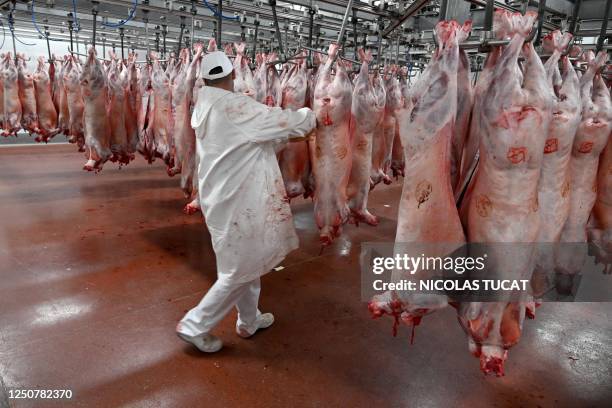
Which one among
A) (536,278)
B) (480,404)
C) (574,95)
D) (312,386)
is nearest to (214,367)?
(312,386)

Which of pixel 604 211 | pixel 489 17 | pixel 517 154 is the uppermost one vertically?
pixel 489 17

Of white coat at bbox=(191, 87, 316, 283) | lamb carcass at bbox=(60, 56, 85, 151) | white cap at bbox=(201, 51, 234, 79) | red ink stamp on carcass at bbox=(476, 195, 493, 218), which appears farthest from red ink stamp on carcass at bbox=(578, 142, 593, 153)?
lamb carcass at bbox=(60, 56, 85, 151)

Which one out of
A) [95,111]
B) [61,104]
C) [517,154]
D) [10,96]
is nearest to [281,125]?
[517,154]

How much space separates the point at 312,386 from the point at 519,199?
185 centimetres

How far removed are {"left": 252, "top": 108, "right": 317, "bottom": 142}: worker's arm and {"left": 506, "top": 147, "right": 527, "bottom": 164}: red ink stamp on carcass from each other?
1403 mm

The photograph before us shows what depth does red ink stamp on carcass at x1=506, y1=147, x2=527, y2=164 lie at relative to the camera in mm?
1769

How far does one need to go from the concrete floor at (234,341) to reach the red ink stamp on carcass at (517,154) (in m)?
1.78

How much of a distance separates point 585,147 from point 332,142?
1.44 m

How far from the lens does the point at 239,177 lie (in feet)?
9.61

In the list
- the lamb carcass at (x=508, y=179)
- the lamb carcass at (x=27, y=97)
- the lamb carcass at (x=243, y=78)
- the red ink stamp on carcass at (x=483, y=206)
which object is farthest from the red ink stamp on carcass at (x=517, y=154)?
the lamb carcass at (x=27, y=97)

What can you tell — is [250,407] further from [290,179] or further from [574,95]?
[574,95]

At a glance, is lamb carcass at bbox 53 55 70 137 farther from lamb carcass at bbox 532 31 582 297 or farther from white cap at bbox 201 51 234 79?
lamb carcass at bbox 532 31 582 297

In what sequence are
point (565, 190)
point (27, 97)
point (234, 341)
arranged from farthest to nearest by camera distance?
point (27, 97), point (234, 341), point (565, 190)

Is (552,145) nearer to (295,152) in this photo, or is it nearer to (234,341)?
(295,152)
